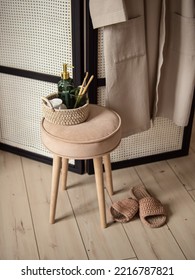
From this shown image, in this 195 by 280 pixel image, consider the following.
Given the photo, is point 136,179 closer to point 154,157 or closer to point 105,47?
point 154,157

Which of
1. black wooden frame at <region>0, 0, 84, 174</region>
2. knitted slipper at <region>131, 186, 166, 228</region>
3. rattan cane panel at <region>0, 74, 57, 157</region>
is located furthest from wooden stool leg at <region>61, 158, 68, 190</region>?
knitted slipper at <region>131, 186, 166, 228</region>

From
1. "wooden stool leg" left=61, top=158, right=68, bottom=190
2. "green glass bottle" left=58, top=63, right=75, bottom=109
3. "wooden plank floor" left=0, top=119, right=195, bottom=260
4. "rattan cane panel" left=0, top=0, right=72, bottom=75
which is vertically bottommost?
"wooden plank floor" left=0, top=119, right=195, bottom=260

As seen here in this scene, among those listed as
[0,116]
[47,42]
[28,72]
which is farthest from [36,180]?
[47,42]

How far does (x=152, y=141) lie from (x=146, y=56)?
58 centimetres

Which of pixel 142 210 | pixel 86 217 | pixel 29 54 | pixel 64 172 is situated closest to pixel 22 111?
pixel 29 54

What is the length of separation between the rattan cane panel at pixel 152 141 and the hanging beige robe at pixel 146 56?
0.59 feet

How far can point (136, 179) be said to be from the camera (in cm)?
215

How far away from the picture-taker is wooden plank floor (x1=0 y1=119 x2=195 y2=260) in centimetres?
171

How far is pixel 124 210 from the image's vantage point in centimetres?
187

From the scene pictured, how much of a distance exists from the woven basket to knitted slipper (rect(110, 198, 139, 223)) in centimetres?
49

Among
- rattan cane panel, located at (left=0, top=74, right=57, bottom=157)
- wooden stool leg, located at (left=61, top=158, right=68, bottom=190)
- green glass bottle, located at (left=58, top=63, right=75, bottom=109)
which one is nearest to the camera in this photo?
green glass bottle, located at (left=58, top=63, right=75, bottom=109)

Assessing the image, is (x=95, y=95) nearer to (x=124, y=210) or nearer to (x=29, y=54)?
(x=29, y=54)

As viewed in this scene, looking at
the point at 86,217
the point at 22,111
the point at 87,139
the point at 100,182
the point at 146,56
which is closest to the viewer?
the point at 87,139

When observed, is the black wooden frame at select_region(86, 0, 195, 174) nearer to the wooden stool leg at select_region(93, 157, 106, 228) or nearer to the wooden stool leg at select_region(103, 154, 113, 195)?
the wooden stool leg at select_region(103, 154, 113, 195)
